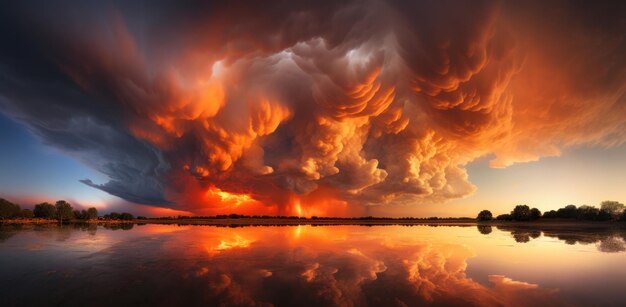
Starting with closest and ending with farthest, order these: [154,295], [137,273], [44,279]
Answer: [154,295]
[44,279]
[137,273]

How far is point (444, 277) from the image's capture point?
72.0ft

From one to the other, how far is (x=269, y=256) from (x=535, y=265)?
24.3m

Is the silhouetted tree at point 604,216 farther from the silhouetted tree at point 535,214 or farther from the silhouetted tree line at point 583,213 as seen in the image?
the silhouetted tree at point 535,214

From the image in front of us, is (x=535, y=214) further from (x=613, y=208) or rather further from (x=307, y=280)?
(x=307, y=280)

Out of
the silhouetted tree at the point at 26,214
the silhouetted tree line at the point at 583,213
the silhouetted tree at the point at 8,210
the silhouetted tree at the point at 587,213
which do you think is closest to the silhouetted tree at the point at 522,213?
the silhouetted tree line at the point at 583,213

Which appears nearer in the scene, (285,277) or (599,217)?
(285,277)

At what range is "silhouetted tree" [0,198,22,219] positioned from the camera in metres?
174

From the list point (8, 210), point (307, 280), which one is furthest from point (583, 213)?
point (8, 210)

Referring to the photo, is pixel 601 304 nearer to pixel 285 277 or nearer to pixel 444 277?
pixel 444 277

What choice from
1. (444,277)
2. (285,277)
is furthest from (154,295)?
(444,277)

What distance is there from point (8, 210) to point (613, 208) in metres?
314

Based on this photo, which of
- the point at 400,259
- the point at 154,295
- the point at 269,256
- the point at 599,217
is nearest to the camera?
the point at 154,295

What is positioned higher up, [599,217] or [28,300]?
[599,217]

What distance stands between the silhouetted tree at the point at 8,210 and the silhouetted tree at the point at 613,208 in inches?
12174
